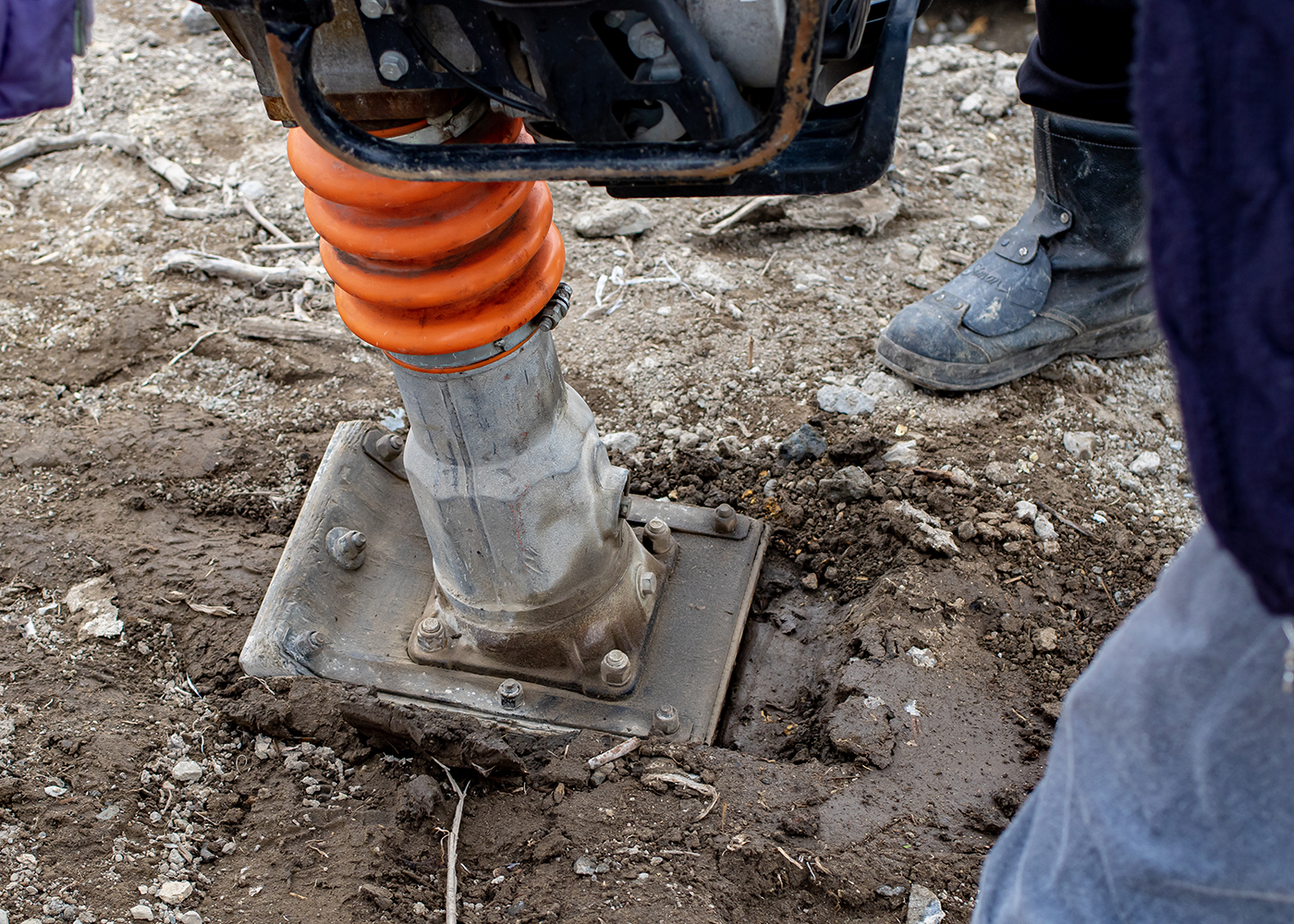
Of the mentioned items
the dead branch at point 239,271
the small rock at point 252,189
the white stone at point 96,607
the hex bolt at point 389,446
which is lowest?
the white stone at point 96,607

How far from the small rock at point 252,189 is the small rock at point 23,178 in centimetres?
65

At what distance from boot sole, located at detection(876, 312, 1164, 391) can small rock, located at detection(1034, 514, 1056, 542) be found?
43 cm

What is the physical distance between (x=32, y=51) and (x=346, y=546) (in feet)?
3.21

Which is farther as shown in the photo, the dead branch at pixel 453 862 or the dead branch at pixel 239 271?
the dead branch at pixel 239 271

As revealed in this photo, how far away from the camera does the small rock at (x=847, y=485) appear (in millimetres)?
2004

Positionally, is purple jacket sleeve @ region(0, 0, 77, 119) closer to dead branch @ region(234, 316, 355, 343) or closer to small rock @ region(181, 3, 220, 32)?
dead branch @ region(234, 316, 355, 343)

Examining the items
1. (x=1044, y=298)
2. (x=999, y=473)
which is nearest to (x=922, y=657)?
(x=999, y=473)

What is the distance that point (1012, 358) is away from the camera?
89.4 inches

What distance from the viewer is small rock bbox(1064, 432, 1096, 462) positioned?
212 cm

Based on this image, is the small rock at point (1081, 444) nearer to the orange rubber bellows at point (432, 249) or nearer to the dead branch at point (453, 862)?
the orange rubber bellows at point (432, 249)

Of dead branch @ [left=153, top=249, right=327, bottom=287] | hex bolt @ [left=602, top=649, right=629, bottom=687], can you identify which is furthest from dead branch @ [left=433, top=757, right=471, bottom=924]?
dead branch @ [left=153, top=249, right=327, bottom=287]

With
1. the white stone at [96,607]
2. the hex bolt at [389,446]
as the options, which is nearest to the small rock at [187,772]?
the white stone at [96,607]

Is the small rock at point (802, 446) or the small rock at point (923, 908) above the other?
the small rock at point (923, 908)

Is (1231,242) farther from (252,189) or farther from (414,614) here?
(252,189)
